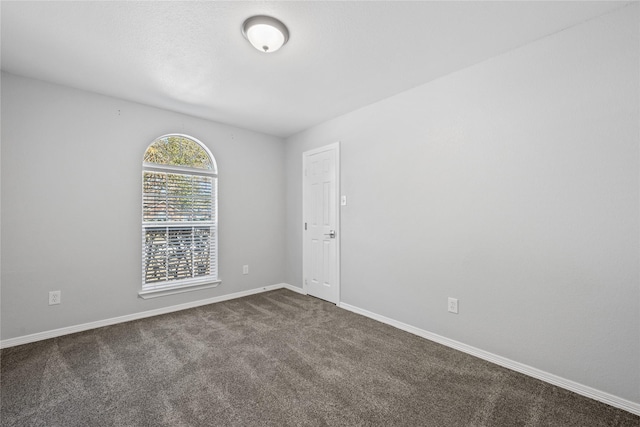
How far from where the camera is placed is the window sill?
10.8ft

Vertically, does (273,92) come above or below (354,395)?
above

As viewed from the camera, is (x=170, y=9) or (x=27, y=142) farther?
(x=27, y=142)

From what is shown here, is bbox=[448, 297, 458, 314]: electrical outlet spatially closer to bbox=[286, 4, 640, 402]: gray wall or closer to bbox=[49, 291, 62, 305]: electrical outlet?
bbox=[286, 4, 640, 402]: gray wall

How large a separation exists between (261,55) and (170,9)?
71 cm

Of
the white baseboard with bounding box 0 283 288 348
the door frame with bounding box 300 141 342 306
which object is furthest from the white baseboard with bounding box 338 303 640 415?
the white baseboard with bounding box 0 283 288 348

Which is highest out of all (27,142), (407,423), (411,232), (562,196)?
(27,142)

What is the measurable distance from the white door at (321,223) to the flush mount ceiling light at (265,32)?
70.0 inches

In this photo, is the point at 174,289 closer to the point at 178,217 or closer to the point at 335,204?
the point at 178,217

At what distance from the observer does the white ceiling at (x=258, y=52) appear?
1.81 m

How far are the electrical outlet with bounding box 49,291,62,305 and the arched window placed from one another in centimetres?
72

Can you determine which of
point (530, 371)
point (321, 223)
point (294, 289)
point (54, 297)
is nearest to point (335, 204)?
point (321, 223)

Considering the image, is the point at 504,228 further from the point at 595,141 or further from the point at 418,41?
the point at 418,41

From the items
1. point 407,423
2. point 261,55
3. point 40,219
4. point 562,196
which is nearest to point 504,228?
point 562,196

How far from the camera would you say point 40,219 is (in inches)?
106
